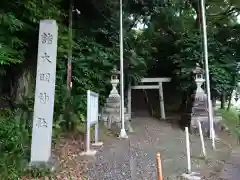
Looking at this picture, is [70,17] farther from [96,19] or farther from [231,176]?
[231,176]

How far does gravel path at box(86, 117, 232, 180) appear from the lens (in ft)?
18.1

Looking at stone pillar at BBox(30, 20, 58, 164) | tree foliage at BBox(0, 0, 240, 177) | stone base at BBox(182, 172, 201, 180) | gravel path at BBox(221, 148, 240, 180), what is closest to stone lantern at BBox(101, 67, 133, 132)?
tree foliage at BBox(0, 0, 240, 177)

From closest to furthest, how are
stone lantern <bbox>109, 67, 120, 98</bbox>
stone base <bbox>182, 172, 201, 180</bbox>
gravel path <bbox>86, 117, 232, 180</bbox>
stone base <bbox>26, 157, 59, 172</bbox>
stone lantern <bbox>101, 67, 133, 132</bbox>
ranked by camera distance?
stone base <bbox>26, 157, 59, 172</bbox> → stone base <bbox>182, 172, 201, 180</bbox> → gravel path <bbox>86, 117, 232, 180</bbox> → stone lantern <bbox>101, 67, 133, 132</bbox> → stone lantern <bbox>109, 67, 120, 98</bbox>

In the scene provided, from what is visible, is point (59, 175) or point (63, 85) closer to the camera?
point (59, 175)

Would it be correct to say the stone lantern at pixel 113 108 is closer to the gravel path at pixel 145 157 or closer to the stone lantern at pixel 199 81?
the gravel path at pixel 145 157

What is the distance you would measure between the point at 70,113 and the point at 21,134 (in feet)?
9.75

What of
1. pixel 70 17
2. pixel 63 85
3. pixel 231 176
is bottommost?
pixel 231 176

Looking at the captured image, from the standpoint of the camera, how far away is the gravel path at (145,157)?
5531mm

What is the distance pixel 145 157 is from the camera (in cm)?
670

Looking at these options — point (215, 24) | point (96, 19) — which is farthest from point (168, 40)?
point (96, 19)

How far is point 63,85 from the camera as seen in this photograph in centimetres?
897

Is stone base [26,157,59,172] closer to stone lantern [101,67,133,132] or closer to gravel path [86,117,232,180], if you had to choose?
gravel path [86,117,232,180]

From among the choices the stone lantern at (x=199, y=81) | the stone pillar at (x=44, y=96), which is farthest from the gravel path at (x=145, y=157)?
the stone lantern at (x=199, y=81)

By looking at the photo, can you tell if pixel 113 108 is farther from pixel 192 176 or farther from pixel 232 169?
pixel 192 176
